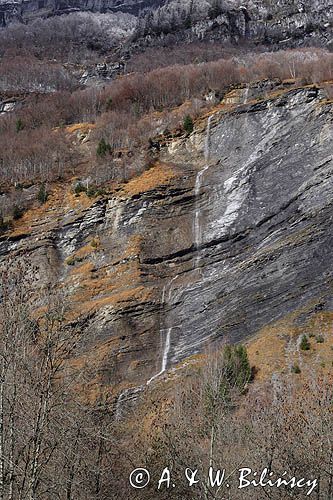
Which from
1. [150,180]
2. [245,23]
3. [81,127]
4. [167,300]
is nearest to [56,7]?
[245,23]

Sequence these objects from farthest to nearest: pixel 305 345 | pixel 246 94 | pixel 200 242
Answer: pixel 246 94, pixel 200 242, pixel 305 345

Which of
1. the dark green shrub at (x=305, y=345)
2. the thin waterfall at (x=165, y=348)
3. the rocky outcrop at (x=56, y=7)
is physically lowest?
the thin waterfall at (x=165, y=348)

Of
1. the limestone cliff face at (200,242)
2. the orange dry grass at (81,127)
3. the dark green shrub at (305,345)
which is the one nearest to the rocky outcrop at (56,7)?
the orange dry grass at (81,127)

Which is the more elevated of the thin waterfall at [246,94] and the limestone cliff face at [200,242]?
the thin waterfall at [246,94]

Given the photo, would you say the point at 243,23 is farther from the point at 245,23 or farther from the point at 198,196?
the point at 198,196

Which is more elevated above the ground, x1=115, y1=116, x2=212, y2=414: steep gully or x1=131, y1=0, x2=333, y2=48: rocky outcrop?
x1=131, y1=0, x2=333, y2=48: rocky outcrop

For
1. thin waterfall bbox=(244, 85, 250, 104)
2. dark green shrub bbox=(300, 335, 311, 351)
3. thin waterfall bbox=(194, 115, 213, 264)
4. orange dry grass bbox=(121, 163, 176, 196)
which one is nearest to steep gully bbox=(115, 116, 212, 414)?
thin waterfall bbox=(194, 115, 213, 264)

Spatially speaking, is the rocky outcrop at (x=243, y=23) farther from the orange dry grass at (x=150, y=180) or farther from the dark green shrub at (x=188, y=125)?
the orange dry grass at (x=150, y=180)

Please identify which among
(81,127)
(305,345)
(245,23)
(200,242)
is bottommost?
(305,345)

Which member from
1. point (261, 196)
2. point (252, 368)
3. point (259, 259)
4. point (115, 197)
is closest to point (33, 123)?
point (115, 197)

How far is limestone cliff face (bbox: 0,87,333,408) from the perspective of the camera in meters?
28.9

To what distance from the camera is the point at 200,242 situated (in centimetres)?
3491

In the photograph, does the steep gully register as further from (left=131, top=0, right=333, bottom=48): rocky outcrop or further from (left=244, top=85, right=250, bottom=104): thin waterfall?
(left=131, top=0, right=333, bottom=48): rocky outcrop

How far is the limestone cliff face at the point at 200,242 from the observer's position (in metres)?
28.9
